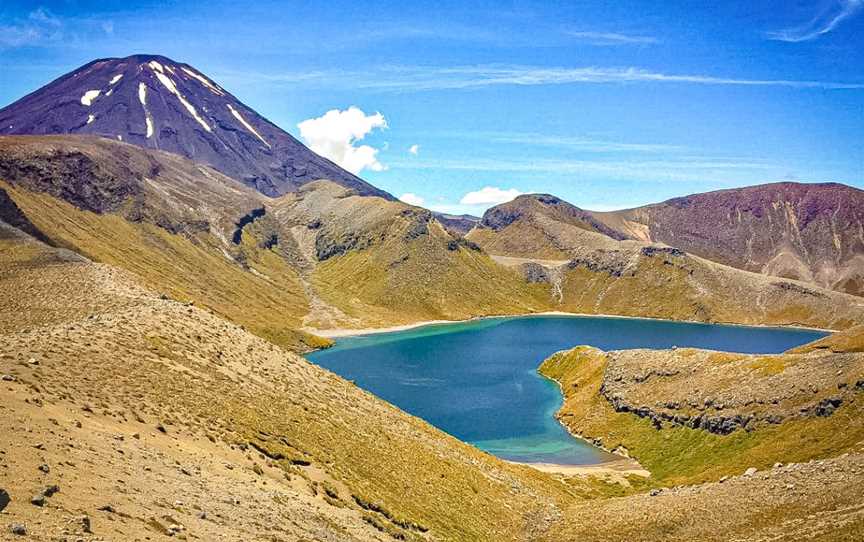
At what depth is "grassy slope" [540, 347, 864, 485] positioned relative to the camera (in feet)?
198

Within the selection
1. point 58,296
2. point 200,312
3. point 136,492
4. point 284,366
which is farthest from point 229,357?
point 58,296

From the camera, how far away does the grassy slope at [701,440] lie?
60.3 metres

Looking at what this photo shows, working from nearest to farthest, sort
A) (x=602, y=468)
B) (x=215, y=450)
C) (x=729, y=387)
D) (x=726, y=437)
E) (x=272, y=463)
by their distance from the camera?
(x=215, y=450), (x=272, y=463), (x=726, y=437), (x=602, y=468), (x=729, y=387)

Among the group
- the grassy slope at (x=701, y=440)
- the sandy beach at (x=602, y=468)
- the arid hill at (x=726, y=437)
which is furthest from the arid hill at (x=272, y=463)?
the sandy beach at (x=602, y=468)

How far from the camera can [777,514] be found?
1369 inches

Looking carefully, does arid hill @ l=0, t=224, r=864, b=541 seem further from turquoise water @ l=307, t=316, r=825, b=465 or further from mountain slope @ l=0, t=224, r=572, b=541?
turquoise water @ l=307, t=316, r=825, b=465

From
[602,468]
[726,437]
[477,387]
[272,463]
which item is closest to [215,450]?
[272,463]

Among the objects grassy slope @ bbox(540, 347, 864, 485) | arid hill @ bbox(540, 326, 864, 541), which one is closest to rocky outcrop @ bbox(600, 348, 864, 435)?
arid hill @ bbox(540, 326, 864, 541)

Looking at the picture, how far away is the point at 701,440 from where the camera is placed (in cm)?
7694

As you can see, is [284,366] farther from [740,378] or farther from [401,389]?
[401,389]

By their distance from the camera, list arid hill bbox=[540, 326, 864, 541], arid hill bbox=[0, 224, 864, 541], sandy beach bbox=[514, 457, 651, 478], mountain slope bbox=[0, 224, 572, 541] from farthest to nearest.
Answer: sandy beach bbox=[514, 457, 651, 478] → arid hill bbox=[540, 326, 864, 541] → arid hill bbox=[0, 224, 864, 541] → mountain slope bbox=[0, 224, 572, 541]

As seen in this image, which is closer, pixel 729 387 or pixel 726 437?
pixel 726 437

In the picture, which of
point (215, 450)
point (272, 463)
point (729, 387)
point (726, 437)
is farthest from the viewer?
point (729, 387)

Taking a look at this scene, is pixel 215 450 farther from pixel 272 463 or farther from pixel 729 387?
pixel 729 387
